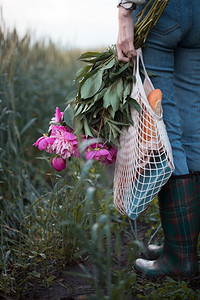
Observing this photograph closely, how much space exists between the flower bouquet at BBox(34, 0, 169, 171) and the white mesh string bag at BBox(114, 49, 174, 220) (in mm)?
32

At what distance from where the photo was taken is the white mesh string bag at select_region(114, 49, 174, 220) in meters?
1.36

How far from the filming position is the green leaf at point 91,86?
1.46m

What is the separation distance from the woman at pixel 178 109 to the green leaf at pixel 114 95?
0.31 ft

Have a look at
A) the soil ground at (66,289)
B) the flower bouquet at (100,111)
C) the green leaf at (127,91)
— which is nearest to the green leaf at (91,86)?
the flower bouquet at (100,111)

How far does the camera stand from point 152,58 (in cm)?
143

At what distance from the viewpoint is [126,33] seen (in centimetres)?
139

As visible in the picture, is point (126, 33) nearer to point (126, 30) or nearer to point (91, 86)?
point (126, 30)

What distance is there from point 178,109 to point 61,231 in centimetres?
70

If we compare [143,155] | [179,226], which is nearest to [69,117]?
[143,155]

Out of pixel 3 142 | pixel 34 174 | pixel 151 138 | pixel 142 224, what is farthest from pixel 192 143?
pixel 34 174

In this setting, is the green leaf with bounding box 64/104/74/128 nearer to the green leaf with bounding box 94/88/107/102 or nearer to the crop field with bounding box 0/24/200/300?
the green leaf with bounding box 94/88/107/102

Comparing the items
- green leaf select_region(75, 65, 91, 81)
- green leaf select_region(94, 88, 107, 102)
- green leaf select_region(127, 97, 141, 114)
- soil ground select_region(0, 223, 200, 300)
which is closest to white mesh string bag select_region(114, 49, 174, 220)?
green leaf select_region(127, 97, 141, 114)

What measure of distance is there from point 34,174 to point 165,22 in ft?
6.05

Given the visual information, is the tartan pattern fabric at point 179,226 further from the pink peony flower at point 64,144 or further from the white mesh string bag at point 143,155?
the pink peony flower at point 64,144
